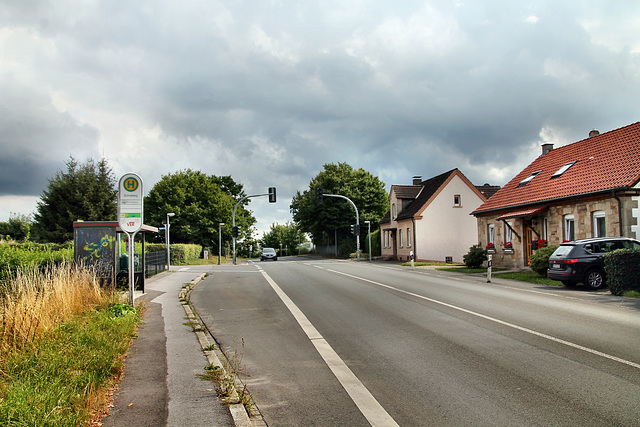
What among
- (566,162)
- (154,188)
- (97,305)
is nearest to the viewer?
(97,305)

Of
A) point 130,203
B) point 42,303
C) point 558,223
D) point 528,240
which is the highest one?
point 130,203

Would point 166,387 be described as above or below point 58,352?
below

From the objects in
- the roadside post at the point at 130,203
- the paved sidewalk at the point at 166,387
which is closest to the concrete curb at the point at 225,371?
the paved sidewalk at the point at 166,387

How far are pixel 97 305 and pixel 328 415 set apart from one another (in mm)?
6660

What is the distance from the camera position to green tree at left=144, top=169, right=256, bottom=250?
193 ft

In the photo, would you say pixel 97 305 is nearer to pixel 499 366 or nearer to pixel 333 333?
pixel 333 333

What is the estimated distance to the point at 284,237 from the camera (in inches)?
4550

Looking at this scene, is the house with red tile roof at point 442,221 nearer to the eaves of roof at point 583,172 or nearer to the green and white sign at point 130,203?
the eaves of roof at point 583,172

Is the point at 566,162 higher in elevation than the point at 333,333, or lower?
higher

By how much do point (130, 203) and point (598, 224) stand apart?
64.8 ft

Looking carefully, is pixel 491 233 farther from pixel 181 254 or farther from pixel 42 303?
pixel 42 303

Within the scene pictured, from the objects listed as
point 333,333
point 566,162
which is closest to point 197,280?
point 333,333

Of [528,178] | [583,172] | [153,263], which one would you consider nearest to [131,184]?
[153,263]

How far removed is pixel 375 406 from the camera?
4.61 m
